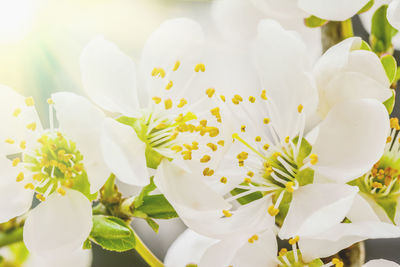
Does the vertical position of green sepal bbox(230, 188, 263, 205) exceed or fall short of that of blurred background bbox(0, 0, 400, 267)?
it falls short

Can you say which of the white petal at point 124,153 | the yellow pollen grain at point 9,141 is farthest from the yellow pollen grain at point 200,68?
the yellow pollen grain at point 9,141

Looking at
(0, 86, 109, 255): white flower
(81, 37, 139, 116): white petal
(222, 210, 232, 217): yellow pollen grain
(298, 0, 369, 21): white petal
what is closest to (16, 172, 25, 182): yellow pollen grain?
(0, 86, 109, 255): white flower

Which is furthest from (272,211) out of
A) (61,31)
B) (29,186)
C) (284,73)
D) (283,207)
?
(61,31)

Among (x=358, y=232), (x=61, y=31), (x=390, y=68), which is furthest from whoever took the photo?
(x=61, y=31)

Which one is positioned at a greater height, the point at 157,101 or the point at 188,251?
the point at 157,101


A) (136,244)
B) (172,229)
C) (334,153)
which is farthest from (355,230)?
(172,229)

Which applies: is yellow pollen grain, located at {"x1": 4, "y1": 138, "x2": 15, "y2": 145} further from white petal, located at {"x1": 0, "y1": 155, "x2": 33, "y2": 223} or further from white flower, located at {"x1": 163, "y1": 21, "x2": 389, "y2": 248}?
white flower, located at {"x1": 163, "y1": 21, "x2": 389, "y2": 248}

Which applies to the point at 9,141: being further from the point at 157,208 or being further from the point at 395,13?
the point at 395,13

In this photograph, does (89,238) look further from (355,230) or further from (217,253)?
(355,230)
